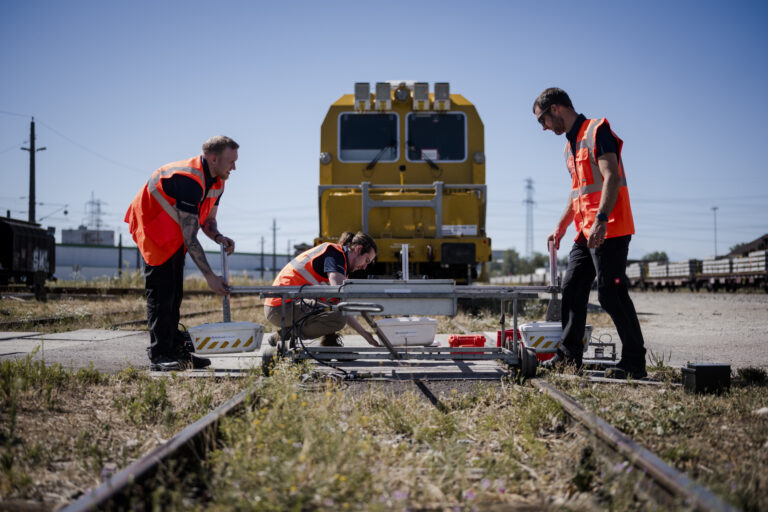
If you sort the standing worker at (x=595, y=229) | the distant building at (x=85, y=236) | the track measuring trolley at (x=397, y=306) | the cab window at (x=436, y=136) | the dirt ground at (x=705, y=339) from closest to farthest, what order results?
the track measuring trolley at (x=397, y=306) → the standing worker at (x=595, y=229) → the dirt ground at (x=705, y=339) → the cab window at (x=436, y=136) → the distant building at (x=85, y=236)

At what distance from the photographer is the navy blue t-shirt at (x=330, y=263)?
16.0ft

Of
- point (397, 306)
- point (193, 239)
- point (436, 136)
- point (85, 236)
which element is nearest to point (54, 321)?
point (193, 239)

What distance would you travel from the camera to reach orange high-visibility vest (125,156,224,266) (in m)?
4.48

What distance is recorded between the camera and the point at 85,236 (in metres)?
76.9

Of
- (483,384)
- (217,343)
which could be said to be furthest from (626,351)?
(217,343)

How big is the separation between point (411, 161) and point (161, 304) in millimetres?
5878

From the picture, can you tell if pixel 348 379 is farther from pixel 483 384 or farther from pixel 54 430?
pixel 54 430

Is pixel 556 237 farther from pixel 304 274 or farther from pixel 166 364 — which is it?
pixel 166 364

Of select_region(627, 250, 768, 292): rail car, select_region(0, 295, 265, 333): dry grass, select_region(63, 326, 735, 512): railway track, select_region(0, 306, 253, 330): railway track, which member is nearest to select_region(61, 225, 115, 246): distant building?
select_region(627, 250, 768, 292): rail car

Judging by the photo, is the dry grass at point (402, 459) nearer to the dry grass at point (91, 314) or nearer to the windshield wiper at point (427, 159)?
the dry grass at point (91, 314)

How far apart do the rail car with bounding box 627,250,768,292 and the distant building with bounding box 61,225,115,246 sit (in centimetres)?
6586

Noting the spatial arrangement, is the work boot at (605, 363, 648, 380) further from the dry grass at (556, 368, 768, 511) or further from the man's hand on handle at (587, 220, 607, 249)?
the man's hand on handle at (587, 220, 607, 249)

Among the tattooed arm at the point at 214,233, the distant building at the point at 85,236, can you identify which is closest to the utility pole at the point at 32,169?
the tattooed arm at the point at 214,233

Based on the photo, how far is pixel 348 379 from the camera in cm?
408
